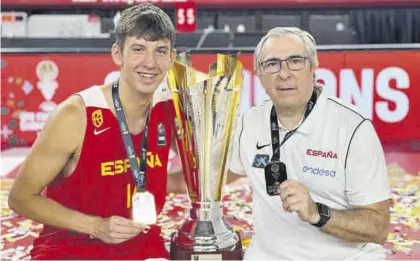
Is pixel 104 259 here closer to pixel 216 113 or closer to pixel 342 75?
pixel 216 113

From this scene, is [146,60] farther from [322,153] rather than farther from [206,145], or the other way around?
[322,153]

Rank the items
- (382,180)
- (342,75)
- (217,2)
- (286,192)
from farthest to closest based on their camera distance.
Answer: (217,2) → (342,75) → (382,180) → (286,192)

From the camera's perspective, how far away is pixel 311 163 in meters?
1.70

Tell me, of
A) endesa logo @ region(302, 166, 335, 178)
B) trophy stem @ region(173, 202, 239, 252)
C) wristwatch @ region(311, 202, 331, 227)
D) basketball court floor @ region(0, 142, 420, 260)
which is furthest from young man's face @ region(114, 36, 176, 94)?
basketball court floor @ region(0, 142, 420, 260)

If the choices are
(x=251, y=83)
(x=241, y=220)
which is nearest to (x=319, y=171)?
(x=241, y=220)

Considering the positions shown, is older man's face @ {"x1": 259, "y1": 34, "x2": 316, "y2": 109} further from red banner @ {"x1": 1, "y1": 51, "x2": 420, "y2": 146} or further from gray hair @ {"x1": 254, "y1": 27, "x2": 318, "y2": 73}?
red banner @ {"x1": 1, "y1": 51, "x2": 420, "y2": 146}

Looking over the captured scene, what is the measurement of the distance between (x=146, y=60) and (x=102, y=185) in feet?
1.30

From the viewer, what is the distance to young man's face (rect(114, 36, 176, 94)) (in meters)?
1.77

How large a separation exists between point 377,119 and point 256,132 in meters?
2.88

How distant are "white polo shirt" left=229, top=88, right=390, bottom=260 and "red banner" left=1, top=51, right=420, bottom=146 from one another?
2.67 meters

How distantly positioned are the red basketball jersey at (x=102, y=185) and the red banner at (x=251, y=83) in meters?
2.63

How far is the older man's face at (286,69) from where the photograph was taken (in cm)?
165

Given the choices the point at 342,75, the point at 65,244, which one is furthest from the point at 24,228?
the point at 342,75

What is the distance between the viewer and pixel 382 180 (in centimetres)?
165
